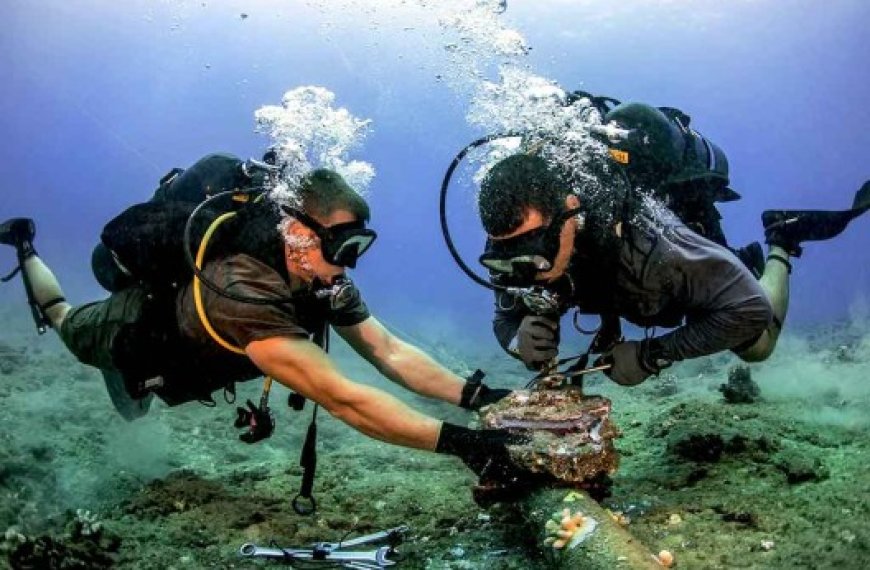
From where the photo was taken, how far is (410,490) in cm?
546

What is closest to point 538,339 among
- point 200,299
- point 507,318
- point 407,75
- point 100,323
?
point 507,318

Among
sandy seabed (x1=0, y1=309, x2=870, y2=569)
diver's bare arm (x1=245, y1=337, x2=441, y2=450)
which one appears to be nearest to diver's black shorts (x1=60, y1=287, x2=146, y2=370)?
sandy seabed (x1=0, y1=309, x2=870, y2=569)

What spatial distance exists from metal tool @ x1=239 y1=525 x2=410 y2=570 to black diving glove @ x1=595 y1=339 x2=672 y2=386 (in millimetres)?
2006

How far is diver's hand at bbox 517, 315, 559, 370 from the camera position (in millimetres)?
4504

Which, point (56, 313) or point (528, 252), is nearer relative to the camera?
point (528, 252)

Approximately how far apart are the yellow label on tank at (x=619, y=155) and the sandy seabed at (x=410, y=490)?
2.40m

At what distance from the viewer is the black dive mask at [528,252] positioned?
12.8 ft

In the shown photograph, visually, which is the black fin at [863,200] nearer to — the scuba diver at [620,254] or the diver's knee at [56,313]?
the scuba diver at [620,254]

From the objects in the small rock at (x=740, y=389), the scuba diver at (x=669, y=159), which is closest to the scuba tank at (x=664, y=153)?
the scuba diver at (x=669, y=159)

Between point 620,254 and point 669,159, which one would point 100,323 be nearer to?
point 620,254

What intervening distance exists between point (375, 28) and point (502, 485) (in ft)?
122

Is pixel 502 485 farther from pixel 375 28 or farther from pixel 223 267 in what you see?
pixel 375 28

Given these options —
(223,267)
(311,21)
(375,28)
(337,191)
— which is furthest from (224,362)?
(311,21)

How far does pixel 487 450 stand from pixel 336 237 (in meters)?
1.77
